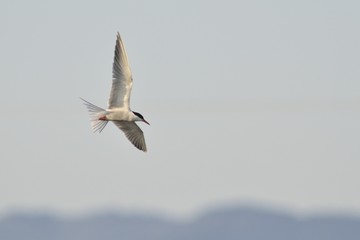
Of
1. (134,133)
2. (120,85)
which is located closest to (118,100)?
(120,85)

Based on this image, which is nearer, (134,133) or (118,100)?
(118,100)

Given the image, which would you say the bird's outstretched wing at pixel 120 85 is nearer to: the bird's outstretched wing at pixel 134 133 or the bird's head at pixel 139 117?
the bird's head at pixel 139 117

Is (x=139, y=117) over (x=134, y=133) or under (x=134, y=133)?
under

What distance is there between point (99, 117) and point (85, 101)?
2772 millimetres

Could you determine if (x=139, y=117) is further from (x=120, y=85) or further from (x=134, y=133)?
(x=134, y=133)

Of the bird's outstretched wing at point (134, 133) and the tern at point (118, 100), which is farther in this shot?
the bird's outstretched wing at point (134, 133)

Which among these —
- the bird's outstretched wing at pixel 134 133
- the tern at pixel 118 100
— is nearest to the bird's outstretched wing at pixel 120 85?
the tern at pixel 118 100

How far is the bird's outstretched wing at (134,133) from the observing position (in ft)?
161

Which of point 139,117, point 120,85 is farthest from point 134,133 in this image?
point 120,85

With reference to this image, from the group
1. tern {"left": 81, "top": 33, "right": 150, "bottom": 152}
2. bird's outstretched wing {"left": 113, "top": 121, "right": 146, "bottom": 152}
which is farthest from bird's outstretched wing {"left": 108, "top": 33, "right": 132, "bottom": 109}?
bird's outstretched wing {"left": 113, "top": 121, "right": 146, "bottom": 152}

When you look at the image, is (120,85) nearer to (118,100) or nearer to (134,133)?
(118,100)

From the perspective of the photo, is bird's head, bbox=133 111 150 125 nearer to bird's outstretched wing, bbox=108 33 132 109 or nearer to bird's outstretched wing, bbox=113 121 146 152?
bird's outstretched wing, bbox=108 33 132 109

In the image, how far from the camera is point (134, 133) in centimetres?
4941

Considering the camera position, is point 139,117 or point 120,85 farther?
point 139,117
